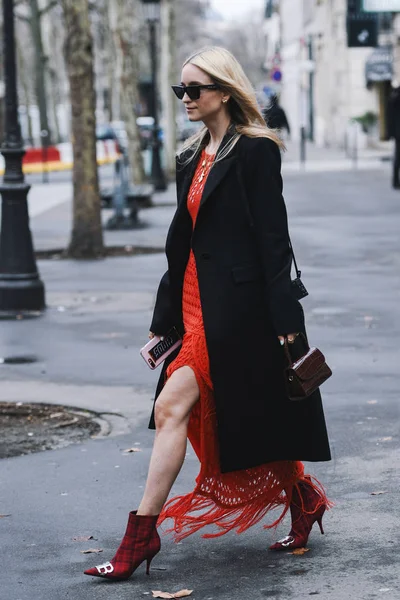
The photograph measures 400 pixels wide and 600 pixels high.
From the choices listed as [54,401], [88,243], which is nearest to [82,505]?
[54,401]

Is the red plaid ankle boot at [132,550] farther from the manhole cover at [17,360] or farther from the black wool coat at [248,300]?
the manhole cover at [17,360]

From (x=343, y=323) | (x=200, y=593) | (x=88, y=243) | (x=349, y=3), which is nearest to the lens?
Result: (x=200, y=593)

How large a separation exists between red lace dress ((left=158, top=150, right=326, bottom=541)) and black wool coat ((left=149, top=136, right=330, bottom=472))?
2.4 inches

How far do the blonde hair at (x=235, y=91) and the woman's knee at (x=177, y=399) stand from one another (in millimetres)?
784

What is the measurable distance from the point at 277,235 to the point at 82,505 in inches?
71.4

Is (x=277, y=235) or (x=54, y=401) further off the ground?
(x=277, y=235)

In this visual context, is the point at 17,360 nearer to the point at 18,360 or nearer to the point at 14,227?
the point at 18,360

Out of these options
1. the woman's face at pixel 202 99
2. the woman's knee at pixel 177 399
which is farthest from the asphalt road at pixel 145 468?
the woman's face at pixel 202 99

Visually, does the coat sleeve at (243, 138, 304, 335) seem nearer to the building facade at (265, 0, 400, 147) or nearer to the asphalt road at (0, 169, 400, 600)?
the asphalt road at (0, 169, 400, 600)

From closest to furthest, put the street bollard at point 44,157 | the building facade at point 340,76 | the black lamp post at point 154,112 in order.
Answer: the black lamp post at point 154,112 < the street bollard at point 44,157 < the building facade at point 340,76

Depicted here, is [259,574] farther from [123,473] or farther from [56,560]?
[123,473]

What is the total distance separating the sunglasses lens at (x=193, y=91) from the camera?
5.02m


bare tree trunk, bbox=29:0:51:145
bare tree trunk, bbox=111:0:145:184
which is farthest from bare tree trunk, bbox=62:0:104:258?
bare tree trunk, bbox=29:0:51:145

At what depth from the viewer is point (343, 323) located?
11438 mm
